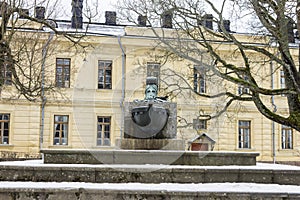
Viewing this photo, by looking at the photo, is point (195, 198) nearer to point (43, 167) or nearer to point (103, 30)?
point (43, 167)

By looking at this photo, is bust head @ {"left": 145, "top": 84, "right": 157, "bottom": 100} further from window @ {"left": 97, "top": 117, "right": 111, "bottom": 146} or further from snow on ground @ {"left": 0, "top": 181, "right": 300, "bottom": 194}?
window @ {"left": 97, "top": 117, "right": 111, "bottom": 146}

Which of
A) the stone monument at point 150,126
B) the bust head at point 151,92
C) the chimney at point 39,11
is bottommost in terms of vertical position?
the stone monument at point 150,126

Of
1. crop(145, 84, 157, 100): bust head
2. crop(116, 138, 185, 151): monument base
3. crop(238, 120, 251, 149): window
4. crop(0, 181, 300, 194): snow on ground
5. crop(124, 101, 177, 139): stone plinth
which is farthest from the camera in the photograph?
crop(238, 120, 251, 149): window

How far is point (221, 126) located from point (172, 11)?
434 inches

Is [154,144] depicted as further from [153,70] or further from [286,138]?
[286,138]

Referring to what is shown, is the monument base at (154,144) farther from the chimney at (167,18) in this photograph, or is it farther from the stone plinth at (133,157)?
the chimney at (167,18)

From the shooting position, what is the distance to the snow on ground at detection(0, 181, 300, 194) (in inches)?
289

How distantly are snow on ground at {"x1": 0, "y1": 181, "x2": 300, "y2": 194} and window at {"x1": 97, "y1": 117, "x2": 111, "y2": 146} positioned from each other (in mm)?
15988

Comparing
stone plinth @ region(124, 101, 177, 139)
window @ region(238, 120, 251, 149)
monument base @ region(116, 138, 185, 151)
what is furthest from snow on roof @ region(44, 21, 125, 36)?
monument base @ region(116, 138, 185, 151)

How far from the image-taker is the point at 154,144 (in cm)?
1036

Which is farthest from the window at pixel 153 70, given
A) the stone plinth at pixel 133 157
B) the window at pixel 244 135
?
the stone plinth at pixel 133 157

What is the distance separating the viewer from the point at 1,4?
14203 mm

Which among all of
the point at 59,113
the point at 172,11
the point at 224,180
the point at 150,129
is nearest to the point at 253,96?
the point at 172,11

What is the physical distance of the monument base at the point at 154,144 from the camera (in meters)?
10.3
